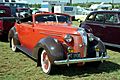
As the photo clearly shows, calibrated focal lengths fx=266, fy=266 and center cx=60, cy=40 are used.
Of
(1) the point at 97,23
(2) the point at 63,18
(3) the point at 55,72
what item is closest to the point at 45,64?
(3) the point at 55,72

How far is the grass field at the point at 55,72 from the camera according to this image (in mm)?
6652

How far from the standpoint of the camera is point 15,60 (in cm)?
850

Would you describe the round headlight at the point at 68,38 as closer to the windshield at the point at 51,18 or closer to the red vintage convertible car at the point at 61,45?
the red vintage convertible car at the point at 61,45

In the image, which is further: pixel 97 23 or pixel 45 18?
pixel 97 23

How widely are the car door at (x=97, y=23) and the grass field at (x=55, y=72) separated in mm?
2271

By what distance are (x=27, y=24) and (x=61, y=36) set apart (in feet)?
6.80

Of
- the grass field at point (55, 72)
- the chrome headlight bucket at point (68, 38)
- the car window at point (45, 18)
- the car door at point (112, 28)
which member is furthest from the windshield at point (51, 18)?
the car door at point (112, 28)

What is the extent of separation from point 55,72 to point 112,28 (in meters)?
4.19

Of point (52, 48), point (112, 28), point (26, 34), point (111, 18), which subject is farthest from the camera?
point (111, 18)

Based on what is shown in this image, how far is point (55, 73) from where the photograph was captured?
22.8ft

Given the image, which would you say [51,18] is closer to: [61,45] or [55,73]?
[61,45]

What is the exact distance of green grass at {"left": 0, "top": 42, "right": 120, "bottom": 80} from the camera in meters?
6.65

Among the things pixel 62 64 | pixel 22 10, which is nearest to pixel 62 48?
pixel 62 64

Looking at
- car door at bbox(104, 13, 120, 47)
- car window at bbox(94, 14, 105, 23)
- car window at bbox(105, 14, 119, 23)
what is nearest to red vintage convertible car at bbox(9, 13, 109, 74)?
car door at bbox(104, 13, 120, 47)
